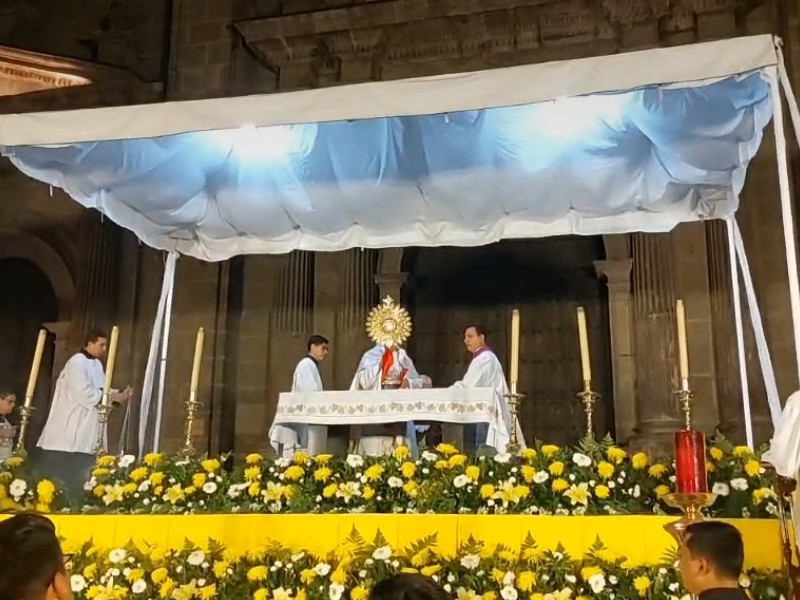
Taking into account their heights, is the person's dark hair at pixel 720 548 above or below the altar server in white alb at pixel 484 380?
below

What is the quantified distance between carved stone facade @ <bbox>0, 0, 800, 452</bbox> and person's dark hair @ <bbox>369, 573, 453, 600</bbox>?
764 cm

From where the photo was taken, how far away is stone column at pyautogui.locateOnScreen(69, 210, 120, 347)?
1140cm

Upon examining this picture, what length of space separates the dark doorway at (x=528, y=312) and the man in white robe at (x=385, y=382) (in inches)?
127

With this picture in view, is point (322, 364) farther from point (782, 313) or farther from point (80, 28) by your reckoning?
point (80, 28)

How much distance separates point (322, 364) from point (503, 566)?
6068 mm

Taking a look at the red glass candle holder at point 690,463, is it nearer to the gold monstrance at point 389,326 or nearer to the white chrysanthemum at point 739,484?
the white chrysanthemum at point 739,484

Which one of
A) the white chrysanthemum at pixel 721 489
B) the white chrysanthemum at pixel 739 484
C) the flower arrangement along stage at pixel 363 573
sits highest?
the white chrysanthemum at pixel 739 484

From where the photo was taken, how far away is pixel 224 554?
507 cm

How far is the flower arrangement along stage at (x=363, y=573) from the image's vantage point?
446 centimetres

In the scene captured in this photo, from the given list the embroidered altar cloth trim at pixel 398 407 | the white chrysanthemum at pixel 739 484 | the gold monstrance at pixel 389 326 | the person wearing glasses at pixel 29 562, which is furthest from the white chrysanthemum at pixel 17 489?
the white chrysanthemum at pixel 739 484

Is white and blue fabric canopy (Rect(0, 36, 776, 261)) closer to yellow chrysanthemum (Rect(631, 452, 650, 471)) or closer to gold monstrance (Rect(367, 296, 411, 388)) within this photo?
gold monstrance (Rect(367, 296, 411, 388))

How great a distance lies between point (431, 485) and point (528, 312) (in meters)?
6.24

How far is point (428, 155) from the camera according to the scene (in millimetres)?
6773

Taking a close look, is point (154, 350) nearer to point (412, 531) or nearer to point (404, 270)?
point (412, 531)
